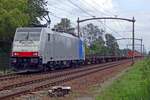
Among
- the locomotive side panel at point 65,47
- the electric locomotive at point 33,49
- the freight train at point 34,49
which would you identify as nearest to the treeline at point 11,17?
the locomotive side panel at point 65,47

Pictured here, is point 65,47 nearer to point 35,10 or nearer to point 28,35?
point 28,35

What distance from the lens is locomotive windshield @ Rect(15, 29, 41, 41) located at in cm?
3662

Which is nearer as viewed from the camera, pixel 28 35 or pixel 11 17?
pixel 28 35

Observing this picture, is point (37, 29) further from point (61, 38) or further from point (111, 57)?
point (111, 57)

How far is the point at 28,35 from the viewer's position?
36.8 metres

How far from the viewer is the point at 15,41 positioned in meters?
36.9

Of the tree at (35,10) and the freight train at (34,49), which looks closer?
the freight train at (34,49)

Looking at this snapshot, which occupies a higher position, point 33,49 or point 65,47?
point 65,47

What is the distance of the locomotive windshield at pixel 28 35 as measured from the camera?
3662 cm

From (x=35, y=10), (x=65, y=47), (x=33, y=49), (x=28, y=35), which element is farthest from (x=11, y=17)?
(x=35, y=10)

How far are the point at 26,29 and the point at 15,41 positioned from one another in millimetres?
1239

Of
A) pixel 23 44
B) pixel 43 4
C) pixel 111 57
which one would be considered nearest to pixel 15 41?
pixel 23 44

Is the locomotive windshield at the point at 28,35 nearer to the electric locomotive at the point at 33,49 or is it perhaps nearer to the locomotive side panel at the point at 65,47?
the electric locomotive at the point at 33,49

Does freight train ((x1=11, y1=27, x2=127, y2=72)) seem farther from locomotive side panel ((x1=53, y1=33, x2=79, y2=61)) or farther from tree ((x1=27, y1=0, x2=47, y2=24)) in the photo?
tree ((x1=27, y1=0, x2=47, y2=24))
